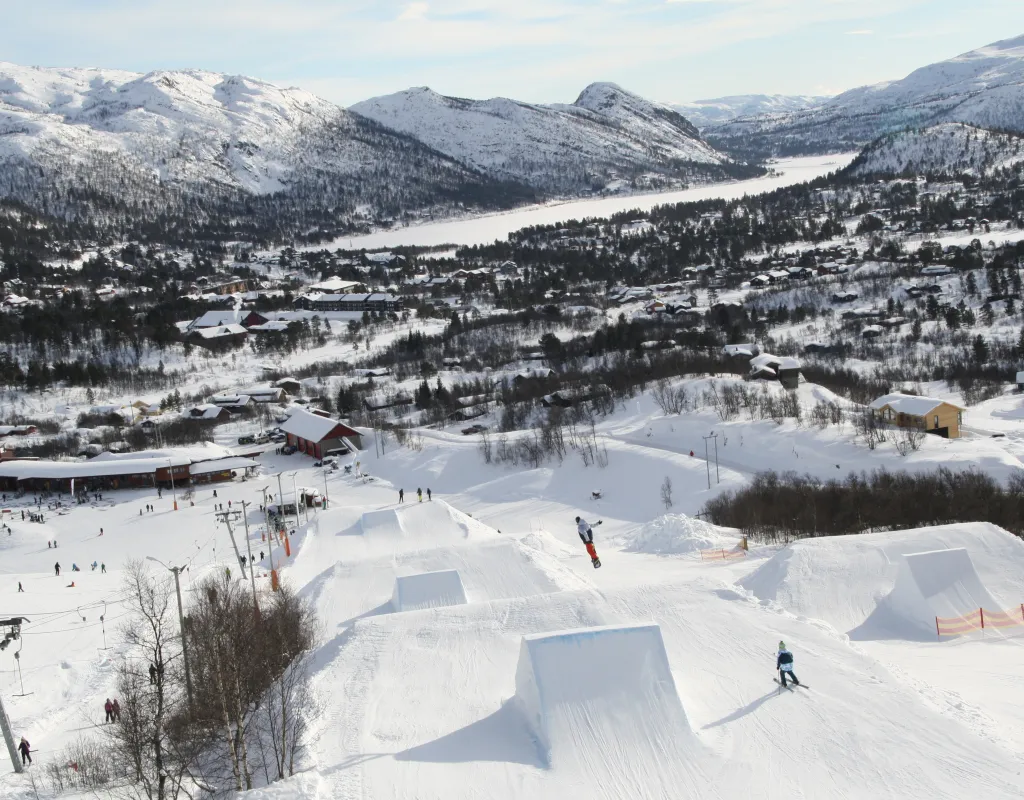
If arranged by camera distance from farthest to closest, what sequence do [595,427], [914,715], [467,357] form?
[467,357] → [595,427] → [914,715]

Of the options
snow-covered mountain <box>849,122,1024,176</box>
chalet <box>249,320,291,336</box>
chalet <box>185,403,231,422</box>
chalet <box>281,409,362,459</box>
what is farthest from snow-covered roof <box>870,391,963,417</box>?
snow-covered mountain <box>849,122,1024,176</box>

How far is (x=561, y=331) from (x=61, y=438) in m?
38.9

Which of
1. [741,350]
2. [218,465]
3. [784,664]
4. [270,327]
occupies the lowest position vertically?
[218,465]

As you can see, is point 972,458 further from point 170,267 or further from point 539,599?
point 170,267

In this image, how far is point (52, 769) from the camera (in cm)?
1397

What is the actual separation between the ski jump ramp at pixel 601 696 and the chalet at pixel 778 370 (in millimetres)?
36849

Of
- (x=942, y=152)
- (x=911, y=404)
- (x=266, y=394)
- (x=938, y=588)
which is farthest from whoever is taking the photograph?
(x=942, y=152)

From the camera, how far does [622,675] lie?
A: 12.0 meters

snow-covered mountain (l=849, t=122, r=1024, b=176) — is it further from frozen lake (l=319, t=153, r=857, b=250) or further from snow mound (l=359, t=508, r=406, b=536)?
snow mound (l=359, t=508, r=406, b=536)

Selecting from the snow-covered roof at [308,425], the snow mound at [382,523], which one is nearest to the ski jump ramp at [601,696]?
the snow mound at [382,523]

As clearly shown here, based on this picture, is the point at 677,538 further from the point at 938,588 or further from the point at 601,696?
the point at 601,696

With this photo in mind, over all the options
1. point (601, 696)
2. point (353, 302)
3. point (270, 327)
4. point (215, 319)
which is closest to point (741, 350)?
point (270, 327)

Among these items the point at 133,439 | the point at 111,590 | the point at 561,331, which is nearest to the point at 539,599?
the point at 111,590

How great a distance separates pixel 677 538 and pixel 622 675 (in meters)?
14.4
